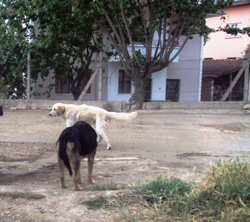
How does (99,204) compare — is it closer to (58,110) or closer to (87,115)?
(87,115)

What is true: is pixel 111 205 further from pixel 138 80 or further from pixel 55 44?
pixel 55 44

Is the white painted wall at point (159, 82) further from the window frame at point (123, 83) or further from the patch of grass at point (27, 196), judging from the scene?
the patch of grass at point (27, 196)

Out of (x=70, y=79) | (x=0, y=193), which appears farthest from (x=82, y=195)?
(x=70, y=79)

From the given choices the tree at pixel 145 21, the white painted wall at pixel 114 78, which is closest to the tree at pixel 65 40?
the tree at pixel 145 21

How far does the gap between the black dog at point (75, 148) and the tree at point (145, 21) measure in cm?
899

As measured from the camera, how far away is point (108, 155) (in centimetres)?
706

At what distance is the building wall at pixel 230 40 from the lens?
85.0 ft

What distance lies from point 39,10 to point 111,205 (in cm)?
1247

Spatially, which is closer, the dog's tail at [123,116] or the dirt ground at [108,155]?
the dirt ground at [108,155]

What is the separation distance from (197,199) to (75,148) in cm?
190

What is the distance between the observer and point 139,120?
12.6 m

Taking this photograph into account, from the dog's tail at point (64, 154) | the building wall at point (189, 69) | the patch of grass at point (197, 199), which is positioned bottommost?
the patch of grass at point (197, 199)

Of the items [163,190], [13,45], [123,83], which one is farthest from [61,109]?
[123,83]

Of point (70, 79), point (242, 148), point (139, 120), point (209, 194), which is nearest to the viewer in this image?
point (209, 194)
